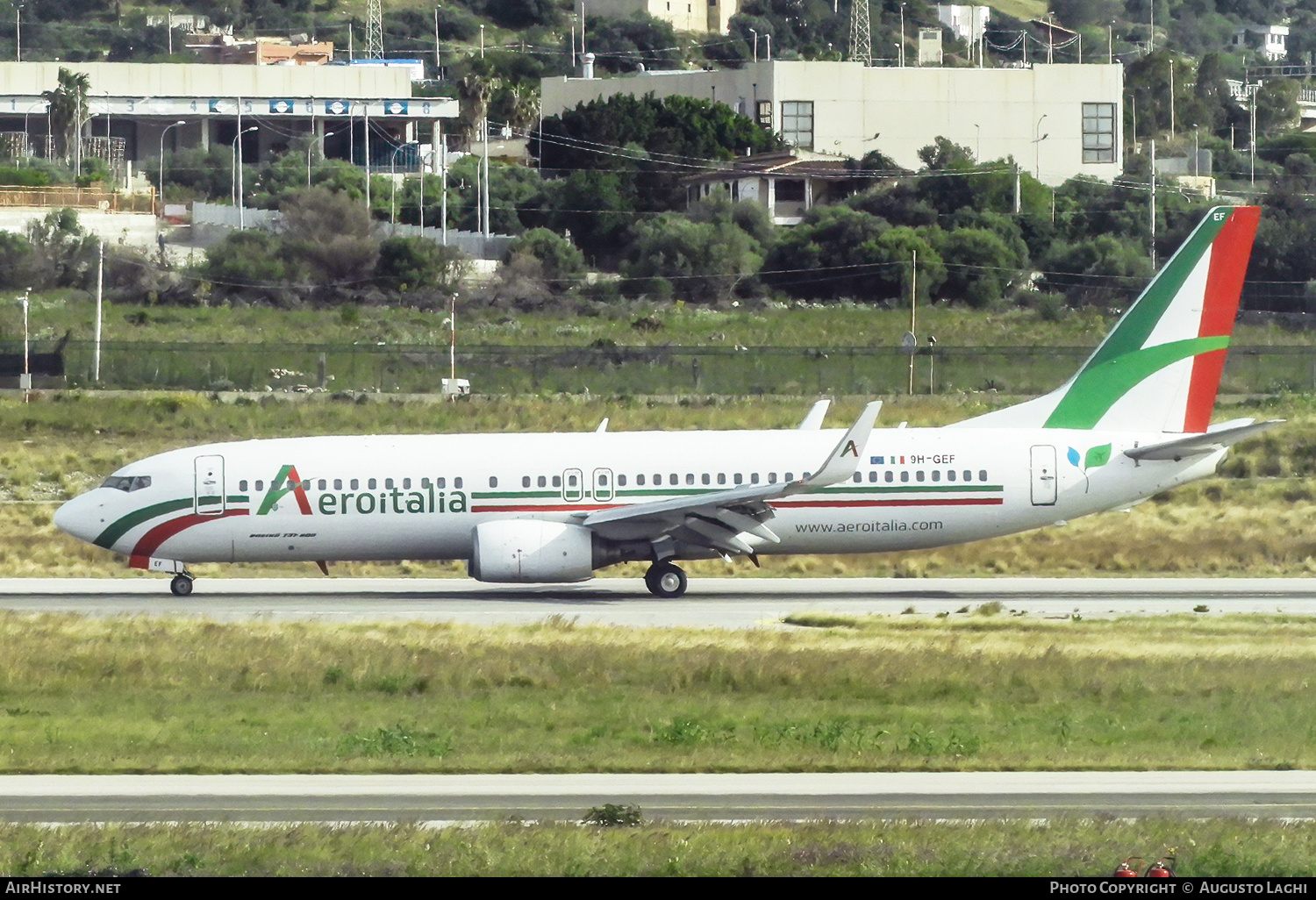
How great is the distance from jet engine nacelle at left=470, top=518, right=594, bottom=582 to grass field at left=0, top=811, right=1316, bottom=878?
17.6 meters

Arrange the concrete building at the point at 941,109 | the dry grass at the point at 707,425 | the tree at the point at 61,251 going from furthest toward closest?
1. the concrete building at the point at 941,109
2. the tree at the point at 61,251
3. the dry grass at the point at 707,425

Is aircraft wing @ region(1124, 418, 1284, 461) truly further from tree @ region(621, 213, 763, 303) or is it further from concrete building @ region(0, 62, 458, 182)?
concrete building @ region(0, 62, 458, 182)

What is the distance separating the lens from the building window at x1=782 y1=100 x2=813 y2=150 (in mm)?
122562

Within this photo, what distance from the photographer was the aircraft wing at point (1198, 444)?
1309 inches

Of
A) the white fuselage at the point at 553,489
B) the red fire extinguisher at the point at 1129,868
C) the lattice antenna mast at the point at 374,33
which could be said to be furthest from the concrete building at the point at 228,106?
the red fire extinguisher at the point at 1129,868

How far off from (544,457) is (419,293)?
193 feet

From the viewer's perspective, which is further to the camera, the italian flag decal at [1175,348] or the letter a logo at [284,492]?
the italian flag decal at [1175,348]

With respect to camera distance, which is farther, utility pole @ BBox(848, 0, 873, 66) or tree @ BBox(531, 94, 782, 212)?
utility pole @ BBox(848, 0, 873, 66)

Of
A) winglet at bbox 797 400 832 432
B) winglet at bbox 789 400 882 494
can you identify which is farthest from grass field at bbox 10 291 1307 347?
winglet at bbox 789 400 882 494

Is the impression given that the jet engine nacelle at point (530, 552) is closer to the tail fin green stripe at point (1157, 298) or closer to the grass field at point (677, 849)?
the tail fin green stripe at point (1157, 298)

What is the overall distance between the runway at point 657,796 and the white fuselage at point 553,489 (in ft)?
52.0

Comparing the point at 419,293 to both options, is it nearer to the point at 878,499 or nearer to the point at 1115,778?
the point at 878,499

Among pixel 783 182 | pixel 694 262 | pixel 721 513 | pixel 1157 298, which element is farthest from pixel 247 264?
pixel 1157 298

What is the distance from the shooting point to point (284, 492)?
111ft
